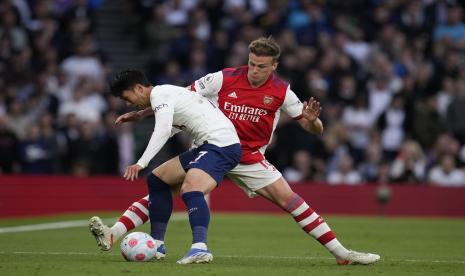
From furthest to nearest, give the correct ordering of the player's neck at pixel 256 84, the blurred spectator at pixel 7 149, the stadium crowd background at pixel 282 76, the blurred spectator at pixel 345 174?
1. the blurred spectator at pixel 345 174
2. the stadium crowd background at pixel 282 76
3. the blurred spectator at pixel 7 149
4. the player's neck at pixel 256 84

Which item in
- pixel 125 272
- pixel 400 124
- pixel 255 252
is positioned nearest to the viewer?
pixel 125 272

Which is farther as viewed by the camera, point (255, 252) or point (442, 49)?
point (442, 49)

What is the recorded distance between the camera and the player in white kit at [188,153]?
10086 mm

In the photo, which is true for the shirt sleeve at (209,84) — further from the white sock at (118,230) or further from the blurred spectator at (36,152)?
the blurred spectator at (36,152)

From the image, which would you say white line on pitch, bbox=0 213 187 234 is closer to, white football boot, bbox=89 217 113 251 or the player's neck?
white football boot, bbox=89 217 113 251

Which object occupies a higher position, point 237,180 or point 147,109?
point 147,109

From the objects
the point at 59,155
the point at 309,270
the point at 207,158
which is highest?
the point at 207,158

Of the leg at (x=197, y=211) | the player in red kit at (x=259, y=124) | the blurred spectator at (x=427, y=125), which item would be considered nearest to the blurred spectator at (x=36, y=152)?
the blurred spectator at (x=427, y=125)

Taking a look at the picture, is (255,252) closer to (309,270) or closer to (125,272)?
(309,270)

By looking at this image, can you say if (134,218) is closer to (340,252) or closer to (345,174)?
(340,252)

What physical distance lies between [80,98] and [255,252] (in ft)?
29.8

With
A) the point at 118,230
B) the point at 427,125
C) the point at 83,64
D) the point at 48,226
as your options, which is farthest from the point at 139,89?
the point at 427,125

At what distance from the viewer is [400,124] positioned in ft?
72.6

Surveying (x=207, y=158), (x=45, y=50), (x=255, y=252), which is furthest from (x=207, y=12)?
(x=207, y=158)
